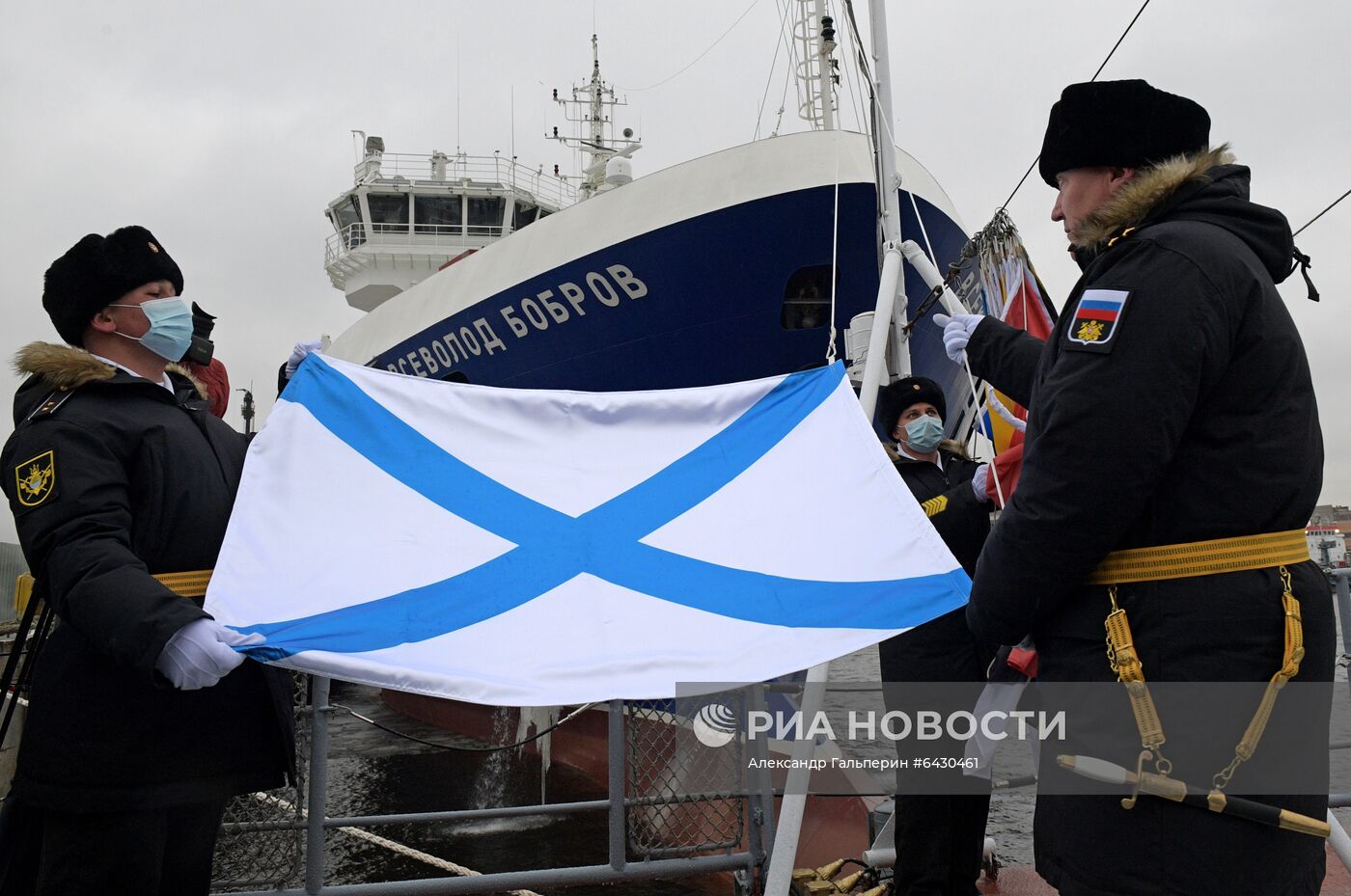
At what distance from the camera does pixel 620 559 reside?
2.24 m

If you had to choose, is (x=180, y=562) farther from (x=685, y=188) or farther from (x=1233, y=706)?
(x=685, y=188)

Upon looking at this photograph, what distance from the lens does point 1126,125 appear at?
1721 millimetres

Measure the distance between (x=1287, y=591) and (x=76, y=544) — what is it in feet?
6.95

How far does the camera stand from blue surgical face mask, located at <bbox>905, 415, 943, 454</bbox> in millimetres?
3586

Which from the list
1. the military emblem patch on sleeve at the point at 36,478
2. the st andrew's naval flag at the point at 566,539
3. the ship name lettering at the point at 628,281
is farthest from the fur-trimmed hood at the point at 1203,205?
the ship name lettering at the point at 628,281

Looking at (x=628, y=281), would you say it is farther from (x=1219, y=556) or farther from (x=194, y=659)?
(x=1219, y=556)

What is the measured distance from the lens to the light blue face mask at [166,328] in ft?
7.38

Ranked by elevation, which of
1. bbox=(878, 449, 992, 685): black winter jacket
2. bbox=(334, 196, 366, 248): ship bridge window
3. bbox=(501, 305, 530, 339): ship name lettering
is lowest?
bbox=(878, 449, 992, 685): black winter jacket

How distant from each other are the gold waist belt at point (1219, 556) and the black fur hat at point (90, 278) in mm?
2233

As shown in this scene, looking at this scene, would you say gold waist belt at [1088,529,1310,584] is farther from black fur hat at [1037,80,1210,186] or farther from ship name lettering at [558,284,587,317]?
ship name lettering at [558,284,587,317]

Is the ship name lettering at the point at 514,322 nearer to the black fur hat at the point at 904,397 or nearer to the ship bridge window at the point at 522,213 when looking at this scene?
the black fur hat at the point at 904,397

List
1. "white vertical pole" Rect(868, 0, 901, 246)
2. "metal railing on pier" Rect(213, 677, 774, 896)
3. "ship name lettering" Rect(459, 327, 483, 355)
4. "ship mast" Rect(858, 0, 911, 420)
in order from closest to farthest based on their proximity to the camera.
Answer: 1. "metal railing on pier" Rect(213, 677, 774, 896)
2. "ship mast" Rect(858, 0, 911, 420)
3. "white vertical pole" Rect(868, 0, 901, 246)
4. "ship name lettering" Rect(459, 327, 483, 355)

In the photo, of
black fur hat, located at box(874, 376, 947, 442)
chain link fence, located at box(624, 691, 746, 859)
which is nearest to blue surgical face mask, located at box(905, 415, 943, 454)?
black fur hat, located at box(874, 376, 947, 442)

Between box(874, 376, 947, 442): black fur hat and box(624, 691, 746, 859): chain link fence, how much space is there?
125cm
